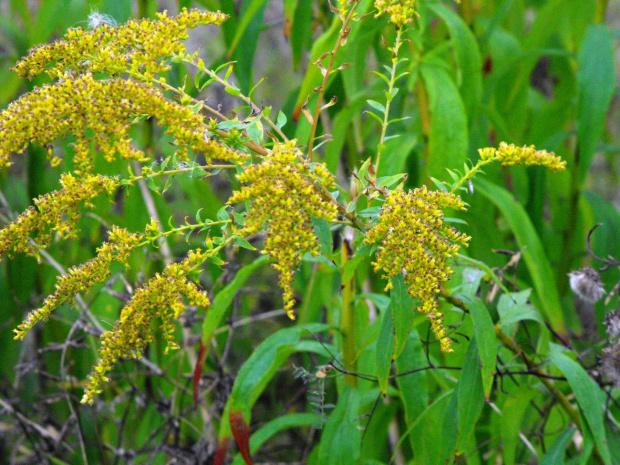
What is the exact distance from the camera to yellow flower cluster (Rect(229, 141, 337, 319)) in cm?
59

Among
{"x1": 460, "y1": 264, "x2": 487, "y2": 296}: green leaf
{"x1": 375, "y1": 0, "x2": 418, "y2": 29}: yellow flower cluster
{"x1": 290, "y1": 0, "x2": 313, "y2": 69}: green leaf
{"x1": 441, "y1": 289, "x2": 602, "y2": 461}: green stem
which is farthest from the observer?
{"x1": 290, "y1": 0, "x2": 313, "y2": 69}: green leaf

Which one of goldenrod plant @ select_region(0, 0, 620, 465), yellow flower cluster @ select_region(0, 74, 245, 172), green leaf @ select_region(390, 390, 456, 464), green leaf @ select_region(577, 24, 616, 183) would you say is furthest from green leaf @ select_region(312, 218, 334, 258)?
green leaf @ select_region(577, 24, 616, 183)

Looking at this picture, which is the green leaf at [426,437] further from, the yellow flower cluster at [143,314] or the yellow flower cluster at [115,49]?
the yellow flower cluster at [115,49]

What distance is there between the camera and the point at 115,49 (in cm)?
66

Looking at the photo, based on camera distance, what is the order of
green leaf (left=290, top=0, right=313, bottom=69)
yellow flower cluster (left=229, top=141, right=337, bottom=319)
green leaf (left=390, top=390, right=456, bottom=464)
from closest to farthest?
yellow flower cluster (left=229, top=141, right=337, bottom=319) → green leaf (left=390, top=390, right=456, bottom=464) → green leaf (left=290, top=0, right=313, bottom=69)

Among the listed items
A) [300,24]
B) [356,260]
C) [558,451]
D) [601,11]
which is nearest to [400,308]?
[356,260]

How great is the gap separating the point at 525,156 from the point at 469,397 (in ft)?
1.16

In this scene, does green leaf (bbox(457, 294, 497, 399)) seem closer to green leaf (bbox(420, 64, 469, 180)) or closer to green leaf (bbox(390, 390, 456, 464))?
green leaf (bbox(390, 390, 456, 464))

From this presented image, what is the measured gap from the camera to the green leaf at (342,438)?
957mm

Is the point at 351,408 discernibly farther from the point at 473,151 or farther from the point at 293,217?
the point at 473,151

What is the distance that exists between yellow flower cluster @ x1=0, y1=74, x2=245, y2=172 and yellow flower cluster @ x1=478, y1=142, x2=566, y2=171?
11.8 inches

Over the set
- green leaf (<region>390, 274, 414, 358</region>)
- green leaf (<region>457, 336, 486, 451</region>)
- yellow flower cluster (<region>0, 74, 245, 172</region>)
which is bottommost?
green leaf (<region>457, 336, 486, 451</region>)

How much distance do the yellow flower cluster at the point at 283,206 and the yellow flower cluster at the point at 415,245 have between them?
6 cm

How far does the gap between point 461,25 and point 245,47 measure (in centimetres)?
49
